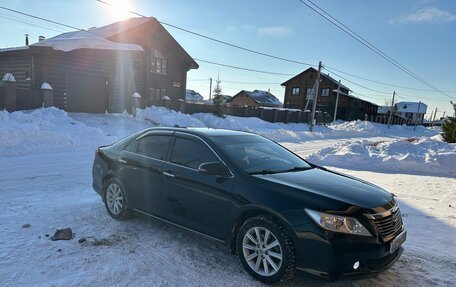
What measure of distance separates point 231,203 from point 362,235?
1392 millimetres

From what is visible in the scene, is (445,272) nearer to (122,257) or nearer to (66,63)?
(122,257)

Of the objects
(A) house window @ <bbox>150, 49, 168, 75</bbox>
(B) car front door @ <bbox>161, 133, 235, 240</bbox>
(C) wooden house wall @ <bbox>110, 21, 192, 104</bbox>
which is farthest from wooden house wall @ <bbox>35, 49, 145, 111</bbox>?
(B) car front door @ <bbox>161, 133, 235, 240</bbox>

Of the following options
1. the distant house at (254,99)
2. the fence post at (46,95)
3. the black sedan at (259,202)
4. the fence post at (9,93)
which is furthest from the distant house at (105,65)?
the distant house at (254,99)

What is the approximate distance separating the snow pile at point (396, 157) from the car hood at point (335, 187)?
733 cm

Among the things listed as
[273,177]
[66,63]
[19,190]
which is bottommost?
[19,190]

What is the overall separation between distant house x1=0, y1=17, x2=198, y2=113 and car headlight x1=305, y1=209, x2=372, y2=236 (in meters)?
17.5

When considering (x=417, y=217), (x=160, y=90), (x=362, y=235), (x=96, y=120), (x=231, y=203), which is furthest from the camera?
(x=160, y=90)

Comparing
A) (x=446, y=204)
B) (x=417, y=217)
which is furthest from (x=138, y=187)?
(x=446, y=204)

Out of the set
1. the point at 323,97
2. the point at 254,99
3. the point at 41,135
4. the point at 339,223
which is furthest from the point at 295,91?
the point at 339,223

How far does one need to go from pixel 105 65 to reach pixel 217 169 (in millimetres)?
20944

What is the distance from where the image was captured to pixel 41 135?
11.1 m

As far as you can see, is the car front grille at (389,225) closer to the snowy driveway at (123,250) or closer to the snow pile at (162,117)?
the snowy driveway at (123,250)

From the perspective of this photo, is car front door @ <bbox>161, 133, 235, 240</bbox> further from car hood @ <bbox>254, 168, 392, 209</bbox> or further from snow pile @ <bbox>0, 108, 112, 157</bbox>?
snow pile @ <bbox>0, 108, 112, 157</bbox>

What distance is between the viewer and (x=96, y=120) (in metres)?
18.3
